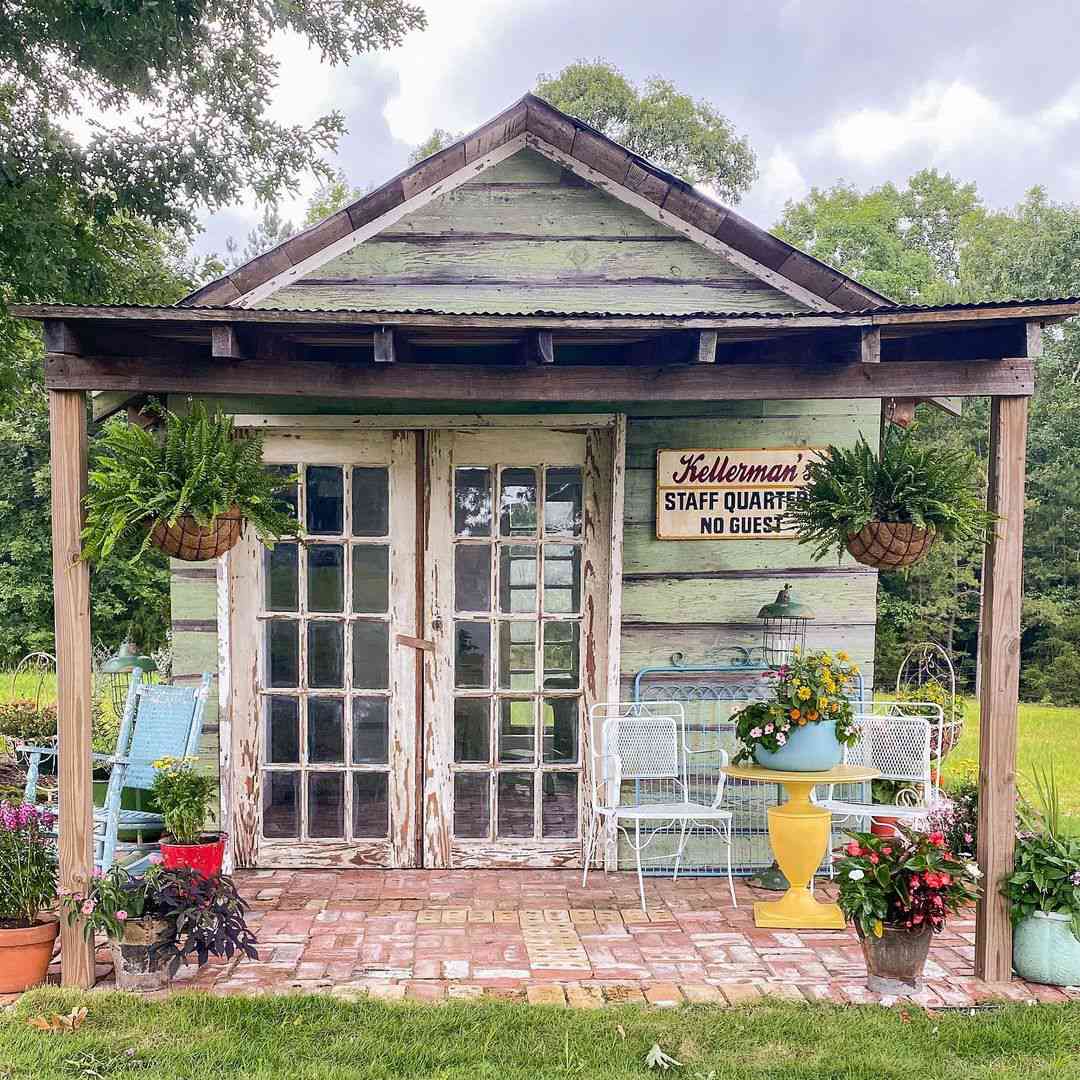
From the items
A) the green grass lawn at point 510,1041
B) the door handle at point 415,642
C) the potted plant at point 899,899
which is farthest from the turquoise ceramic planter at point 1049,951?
the door handle at point 415,642

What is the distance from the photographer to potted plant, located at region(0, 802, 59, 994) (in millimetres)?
4035

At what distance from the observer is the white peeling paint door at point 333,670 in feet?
18.5

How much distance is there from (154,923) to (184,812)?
34.4 inches

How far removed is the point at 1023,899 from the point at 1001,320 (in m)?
2.31

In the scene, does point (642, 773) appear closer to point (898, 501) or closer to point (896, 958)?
point (896, 958)

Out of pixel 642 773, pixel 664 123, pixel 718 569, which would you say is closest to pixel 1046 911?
pixel 642 773

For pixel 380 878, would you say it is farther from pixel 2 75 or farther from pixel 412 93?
pixel 412 93

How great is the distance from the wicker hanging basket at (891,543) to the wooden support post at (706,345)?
3.19 feet

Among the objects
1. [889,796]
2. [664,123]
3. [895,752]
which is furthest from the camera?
→ [664,123]

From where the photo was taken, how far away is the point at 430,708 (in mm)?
5699

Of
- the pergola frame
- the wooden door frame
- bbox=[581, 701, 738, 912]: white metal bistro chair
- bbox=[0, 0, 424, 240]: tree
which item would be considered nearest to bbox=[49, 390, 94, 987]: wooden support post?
the pergola frame

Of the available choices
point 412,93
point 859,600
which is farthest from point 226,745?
point 412,93

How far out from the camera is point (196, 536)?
404 cm

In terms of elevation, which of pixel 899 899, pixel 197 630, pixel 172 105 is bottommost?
pixel 899 899
